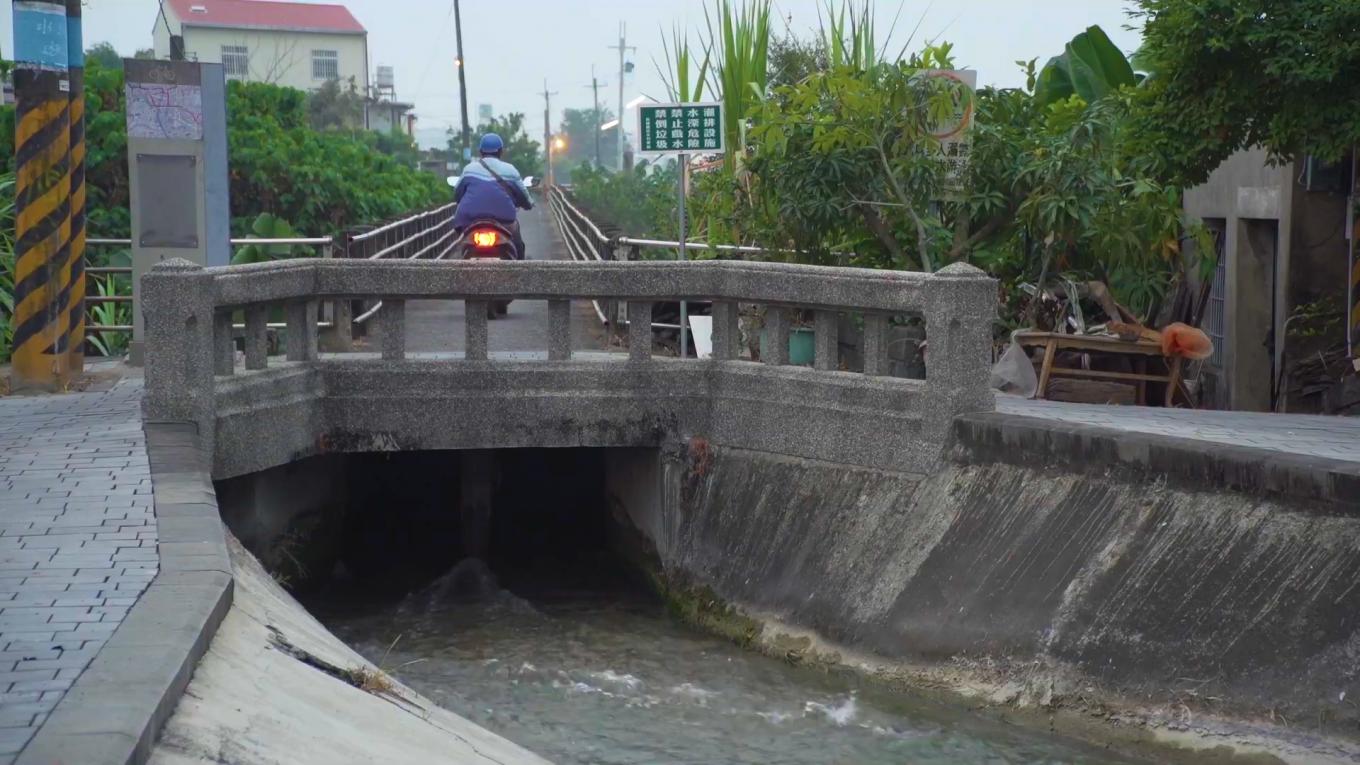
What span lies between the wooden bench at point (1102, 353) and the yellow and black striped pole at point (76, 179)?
6.77 meters

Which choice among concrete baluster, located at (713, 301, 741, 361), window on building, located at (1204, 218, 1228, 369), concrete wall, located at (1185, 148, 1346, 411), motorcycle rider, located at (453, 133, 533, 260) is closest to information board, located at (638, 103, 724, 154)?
concrete baluster, located at (713, 301, 741, 361)

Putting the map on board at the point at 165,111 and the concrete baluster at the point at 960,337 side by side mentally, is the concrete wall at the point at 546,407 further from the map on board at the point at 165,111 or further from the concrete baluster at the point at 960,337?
the map on board at the point at 165,111

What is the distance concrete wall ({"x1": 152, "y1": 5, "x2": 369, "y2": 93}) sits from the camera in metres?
79.2

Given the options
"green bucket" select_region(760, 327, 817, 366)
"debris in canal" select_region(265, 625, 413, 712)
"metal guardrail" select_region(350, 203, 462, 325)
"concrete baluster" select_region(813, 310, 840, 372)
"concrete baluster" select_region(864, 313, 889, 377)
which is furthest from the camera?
"metal guardrail" select_region(350, 203, 462, 325)

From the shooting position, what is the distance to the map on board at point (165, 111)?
13.3 metres

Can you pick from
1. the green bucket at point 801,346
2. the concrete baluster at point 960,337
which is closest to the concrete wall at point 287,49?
the green bucket at point 801,346

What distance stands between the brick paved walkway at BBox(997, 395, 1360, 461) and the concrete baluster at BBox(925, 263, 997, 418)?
0.32m

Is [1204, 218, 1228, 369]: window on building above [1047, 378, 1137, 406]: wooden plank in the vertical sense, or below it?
above

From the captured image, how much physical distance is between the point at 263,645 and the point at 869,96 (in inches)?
294

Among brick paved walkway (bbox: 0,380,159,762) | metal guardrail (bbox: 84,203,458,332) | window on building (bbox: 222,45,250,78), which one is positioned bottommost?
brick paved walkway (bbox: 0,380,159,762)

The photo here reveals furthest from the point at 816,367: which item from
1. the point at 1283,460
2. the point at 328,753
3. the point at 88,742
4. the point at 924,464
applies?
the point at 88,742

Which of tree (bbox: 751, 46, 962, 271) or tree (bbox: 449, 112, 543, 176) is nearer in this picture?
tree (bbox: 751, 46, 962, 271)

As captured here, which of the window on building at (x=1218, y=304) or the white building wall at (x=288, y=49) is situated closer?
the window on building at (x=1218, y=304)

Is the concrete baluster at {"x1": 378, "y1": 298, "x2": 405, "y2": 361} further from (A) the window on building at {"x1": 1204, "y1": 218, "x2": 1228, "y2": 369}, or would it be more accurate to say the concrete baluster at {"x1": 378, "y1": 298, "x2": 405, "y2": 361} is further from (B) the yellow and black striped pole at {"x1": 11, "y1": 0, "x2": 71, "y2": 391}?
(A) the window on building at {"x1": 1204, "y1": 218, "x2": 1228, "y2": 369}
